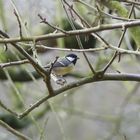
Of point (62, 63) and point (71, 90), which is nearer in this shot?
point (62, 63)

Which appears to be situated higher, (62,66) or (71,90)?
(62,66)

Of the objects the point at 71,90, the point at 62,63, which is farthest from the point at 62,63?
the point at 71,90

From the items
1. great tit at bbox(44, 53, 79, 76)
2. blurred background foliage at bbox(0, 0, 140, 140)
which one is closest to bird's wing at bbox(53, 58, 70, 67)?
great tit at bbox(44, 53, 79, 76)

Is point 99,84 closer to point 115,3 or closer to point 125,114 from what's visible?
point 125,114

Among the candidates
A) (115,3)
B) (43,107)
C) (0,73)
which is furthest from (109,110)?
(115,3)

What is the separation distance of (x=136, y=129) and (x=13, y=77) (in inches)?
64.2

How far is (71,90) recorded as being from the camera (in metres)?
3.12

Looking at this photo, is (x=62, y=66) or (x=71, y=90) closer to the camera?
(x=62, y=66)

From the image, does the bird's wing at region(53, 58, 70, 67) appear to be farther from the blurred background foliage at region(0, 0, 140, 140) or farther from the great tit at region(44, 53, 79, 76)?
the blurred background foliage at region(0, 0, 140, 140)

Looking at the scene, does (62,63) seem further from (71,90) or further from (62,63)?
(71,90)

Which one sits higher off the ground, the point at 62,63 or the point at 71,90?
the point at 62,63

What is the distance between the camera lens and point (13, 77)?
2.84 m

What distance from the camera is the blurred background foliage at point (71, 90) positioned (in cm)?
220

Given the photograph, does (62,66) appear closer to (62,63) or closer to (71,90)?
(62,63)
